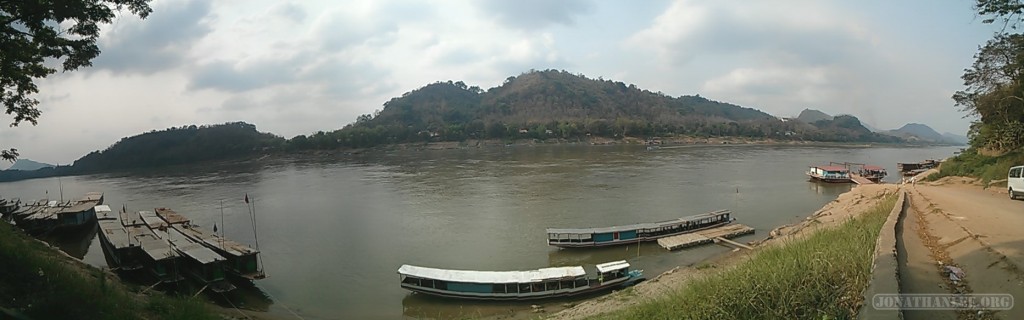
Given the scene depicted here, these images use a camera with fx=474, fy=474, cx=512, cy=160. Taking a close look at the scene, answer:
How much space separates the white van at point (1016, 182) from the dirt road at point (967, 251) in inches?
60.9

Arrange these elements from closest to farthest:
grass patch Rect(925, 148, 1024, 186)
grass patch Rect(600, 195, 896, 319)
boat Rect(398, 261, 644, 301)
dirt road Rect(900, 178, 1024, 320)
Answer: grass patch Rect(600, 195, 896, 319) → dirt road Rect(900, 178, 1024, 320) → boat Rect(398, 261, 644, 301) → grass patch Rect(925, 148, 1024, 186)

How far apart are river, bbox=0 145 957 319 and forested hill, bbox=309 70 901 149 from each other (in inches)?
→ 2092

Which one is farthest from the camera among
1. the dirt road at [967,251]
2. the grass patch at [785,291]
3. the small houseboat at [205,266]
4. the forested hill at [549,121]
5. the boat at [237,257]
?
the forested hill at [549,121]

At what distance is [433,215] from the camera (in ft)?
93.2

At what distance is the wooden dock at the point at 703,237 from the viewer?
1947 centimetres

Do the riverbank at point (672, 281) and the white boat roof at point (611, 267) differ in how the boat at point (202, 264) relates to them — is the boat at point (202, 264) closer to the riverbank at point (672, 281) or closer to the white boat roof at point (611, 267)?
the riverbank at point (672, 281)

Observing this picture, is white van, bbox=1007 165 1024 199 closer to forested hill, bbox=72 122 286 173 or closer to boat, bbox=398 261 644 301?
boat, bbox=398 261 644 301

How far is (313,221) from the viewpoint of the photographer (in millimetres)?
28219

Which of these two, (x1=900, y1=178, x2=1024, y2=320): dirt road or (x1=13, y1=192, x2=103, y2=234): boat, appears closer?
(x1=900, y1=178, x2=1024, y2=320): dirt road

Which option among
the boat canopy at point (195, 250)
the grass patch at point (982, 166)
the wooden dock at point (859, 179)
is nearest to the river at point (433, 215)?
the boat canopy at point (195, 250)

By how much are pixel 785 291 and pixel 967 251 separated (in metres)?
4.79

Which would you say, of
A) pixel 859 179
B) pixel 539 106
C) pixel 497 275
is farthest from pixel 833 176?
pixel 539 106

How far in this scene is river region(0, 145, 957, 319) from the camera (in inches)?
658

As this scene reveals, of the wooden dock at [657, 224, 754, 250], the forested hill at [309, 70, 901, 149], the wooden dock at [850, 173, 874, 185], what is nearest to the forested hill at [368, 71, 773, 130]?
the forested hill at [309, 70, 901, 149]
